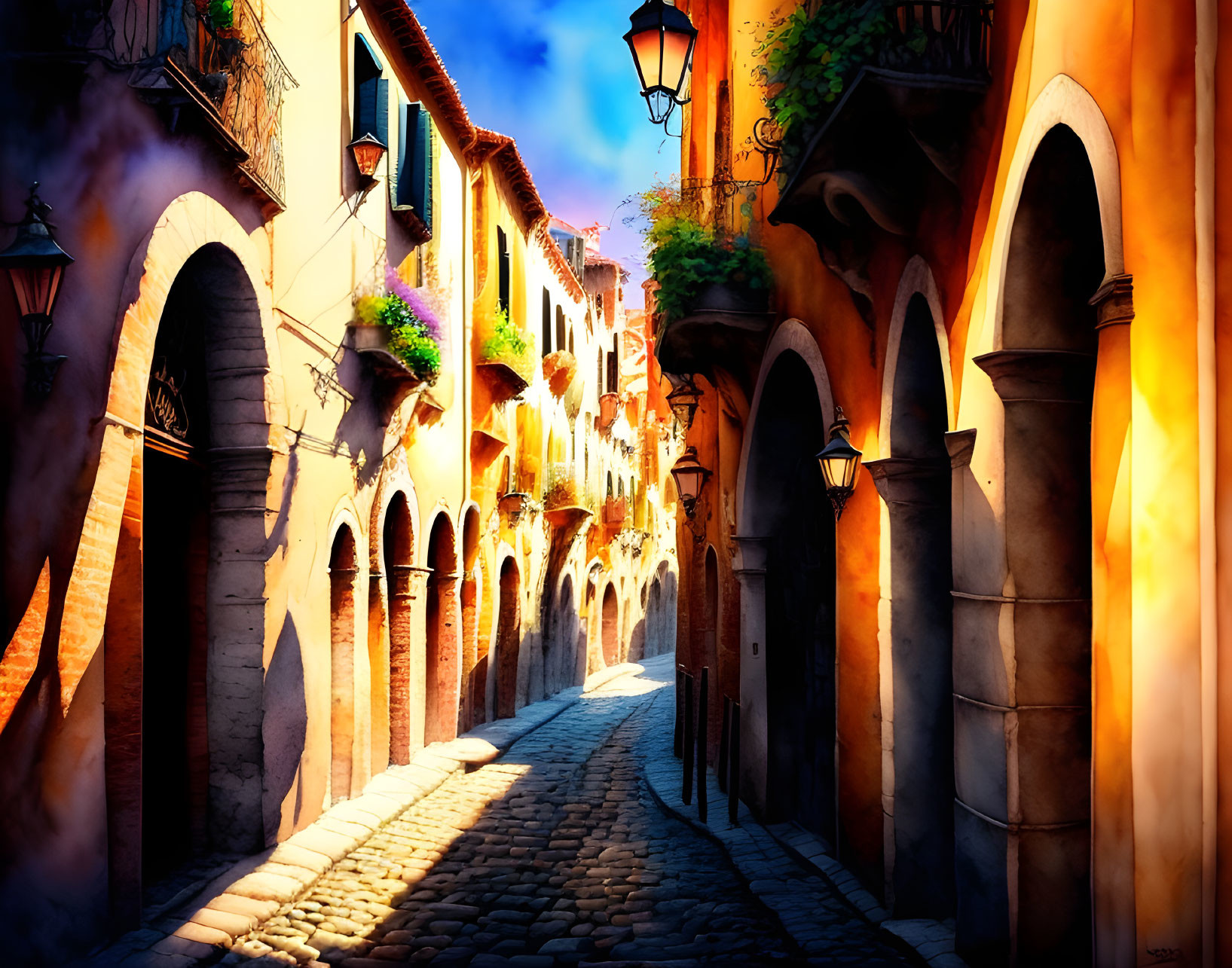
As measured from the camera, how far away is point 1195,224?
3.76m

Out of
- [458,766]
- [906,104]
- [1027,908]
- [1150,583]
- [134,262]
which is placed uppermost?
[906,104]

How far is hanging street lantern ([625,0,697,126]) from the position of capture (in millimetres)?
6973

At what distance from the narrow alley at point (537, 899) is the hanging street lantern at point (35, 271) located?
340cm

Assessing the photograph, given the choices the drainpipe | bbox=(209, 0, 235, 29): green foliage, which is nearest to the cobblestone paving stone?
the drainpipe

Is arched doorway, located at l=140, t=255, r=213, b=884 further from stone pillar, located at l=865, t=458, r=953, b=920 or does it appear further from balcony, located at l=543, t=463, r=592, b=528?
balcony, located at l=543, t=463, r=592, b=528

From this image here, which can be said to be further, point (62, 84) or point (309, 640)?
point (309, 640)

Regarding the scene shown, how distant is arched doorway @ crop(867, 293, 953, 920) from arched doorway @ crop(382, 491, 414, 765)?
7.88m

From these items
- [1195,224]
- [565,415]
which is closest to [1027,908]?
[1195,224]

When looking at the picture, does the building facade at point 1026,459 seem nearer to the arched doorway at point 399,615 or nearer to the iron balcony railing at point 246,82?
the iron balcony railing at point 246,82

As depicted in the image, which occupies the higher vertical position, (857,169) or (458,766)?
(857,169)

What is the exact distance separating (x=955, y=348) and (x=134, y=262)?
4927 millimetres

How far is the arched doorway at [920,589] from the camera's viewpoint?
7.04 meters

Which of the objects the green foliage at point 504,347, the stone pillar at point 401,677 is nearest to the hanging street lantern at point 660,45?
the stone pillar at point 401,677

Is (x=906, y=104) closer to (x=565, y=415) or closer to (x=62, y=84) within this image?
(x=62, y=84)
